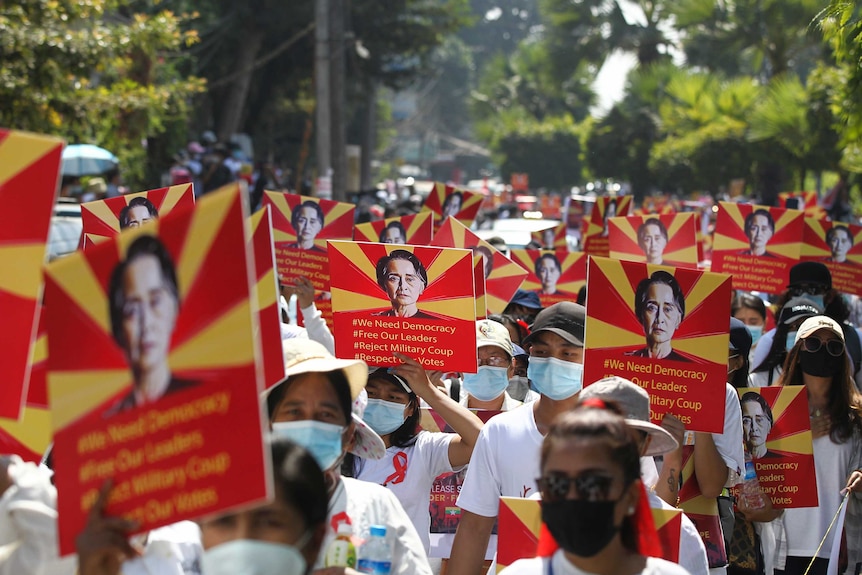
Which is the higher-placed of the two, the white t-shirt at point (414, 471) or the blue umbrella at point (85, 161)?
the blue umbrella at point (85, 161)

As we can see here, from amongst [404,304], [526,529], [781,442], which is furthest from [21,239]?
[781,442]

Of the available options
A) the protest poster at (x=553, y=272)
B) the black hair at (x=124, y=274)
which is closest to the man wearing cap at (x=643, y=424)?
the black hair at (x=124, y=274)

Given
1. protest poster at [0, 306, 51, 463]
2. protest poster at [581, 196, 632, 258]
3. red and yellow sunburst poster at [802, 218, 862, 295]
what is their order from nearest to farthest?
1. protest poster at [0, 306, 51, 463]
2. red and yellow sunburst poster at [802, 218, 862, 295]
3. protest poster at [581, 196, 632, 258]

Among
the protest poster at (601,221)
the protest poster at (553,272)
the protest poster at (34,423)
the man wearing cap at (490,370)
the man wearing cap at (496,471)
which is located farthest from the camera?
the protest poster at (601,221)

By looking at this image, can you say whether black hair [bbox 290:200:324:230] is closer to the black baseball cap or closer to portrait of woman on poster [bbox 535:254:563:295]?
portrait of woman on poster [bbox 535:254:563:295]

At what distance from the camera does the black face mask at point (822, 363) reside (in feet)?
19.6

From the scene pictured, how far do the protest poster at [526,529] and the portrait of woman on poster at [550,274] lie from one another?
739 centimetres

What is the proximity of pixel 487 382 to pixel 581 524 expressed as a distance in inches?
130

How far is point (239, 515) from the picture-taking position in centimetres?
270

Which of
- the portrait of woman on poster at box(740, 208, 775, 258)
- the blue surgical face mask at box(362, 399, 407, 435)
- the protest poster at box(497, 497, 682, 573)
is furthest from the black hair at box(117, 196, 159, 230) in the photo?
the portrait of woman on poster at box(740, 208, 775, 258)

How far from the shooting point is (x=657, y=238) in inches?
393

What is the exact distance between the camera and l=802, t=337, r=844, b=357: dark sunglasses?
598 cm

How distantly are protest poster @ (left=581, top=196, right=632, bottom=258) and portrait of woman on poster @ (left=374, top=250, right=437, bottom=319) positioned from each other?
6960 millimetres

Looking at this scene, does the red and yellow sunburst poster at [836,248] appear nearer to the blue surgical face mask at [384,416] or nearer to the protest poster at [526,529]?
the blue surgical face mask at [384,416]
